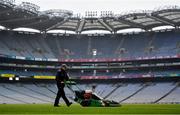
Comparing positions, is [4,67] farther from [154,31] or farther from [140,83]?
[154,31]

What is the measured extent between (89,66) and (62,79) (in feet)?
240

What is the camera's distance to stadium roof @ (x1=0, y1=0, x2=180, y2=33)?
81.1 metres

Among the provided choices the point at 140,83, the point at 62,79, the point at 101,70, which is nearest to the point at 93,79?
the point at 101,70

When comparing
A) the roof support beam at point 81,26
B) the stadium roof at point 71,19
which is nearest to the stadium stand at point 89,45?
the roof support beam at point 81,26

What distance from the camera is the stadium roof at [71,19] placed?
81.1 m

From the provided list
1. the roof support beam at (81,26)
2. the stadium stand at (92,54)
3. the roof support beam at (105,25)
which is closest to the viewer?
the stadium stand at (92,54)

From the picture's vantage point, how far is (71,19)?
89.4 meters

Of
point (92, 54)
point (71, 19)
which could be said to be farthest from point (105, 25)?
point (71, 19)

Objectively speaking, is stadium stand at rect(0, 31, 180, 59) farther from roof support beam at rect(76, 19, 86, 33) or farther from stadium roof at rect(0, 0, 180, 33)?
stadium roof at rect(0, 0, 180, 33)

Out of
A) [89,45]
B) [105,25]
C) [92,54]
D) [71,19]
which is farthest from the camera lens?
[89,45]

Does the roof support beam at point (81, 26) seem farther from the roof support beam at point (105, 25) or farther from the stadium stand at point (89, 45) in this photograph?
the roof support beam at point (105, 25)

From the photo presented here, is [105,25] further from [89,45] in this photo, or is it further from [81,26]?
[89,45]

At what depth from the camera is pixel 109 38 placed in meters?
99.1

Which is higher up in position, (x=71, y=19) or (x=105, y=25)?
(x=71, y=19)
